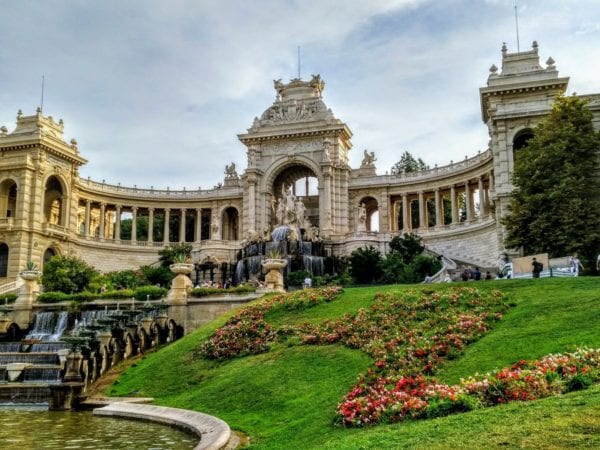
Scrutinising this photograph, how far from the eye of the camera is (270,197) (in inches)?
2482

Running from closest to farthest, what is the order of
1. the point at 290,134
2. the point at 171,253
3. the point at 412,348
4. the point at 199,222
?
the point at 412,348, the point at 171,253, the point at 290,134, the point at 199,222

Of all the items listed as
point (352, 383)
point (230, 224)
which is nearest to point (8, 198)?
point (230, 224)

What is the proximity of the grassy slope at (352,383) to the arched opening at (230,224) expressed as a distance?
45884 mm

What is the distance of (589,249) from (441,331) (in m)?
20.2

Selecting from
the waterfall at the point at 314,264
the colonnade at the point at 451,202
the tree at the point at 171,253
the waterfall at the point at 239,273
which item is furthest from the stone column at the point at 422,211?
the tree at the point at 171,253

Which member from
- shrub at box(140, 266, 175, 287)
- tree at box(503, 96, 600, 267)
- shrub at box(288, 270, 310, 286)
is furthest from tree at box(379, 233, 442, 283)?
shrub at box(140, 266, 175, 287)

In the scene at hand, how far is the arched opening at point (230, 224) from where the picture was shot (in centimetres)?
6969

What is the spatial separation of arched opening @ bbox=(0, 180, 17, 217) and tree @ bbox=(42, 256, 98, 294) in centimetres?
1386

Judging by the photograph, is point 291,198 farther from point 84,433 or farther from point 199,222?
point 84,433

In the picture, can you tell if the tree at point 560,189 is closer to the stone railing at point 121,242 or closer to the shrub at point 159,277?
the shrub at point 159,277

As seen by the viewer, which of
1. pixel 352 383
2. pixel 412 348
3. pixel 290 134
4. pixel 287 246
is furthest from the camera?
pixel 290 134

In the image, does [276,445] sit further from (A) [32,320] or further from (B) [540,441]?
(A) [32,320]

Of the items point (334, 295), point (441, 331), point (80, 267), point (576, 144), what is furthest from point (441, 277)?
point (80, 267)

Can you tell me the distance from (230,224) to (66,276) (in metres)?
28.4
